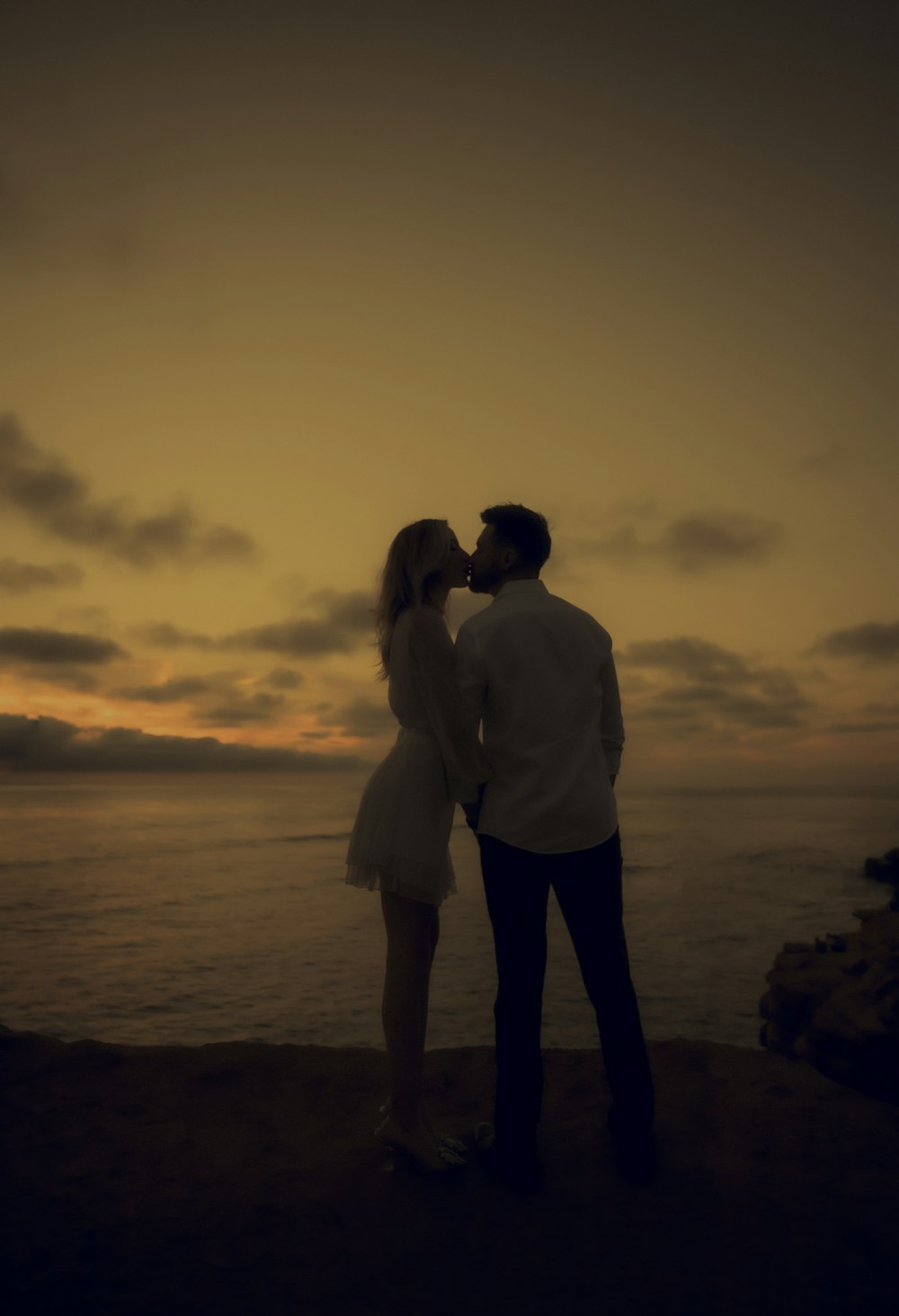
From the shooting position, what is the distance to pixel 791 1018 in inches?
334

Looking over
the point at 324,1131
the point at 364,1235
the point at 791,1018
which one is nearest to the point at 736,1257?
the point at 364,1235

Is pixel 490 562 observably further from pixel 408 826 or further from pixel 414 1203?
pixel 414 1203

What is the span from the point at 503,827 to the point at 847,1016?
4.15 metres

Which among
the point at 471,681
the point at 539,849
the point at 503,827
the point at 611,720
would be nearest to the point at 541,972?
the point at 539,849

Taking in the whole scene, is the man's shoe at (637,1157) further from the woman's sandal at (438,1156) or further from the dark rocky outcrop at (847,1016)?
the dark rocky outcrop at (847,1016)

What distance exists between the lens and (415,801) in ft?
11.2

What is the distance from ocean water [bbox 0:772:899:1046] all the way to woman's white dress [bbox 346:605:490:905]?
903 cm

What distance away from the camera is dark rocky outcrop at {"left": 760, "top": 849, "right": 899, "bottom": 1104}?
5594 millimetres

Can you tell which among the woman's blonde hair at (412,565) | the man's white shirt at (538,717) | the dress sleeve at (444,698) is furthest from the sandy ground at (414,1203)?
the woman's blonde hair at (412,565)

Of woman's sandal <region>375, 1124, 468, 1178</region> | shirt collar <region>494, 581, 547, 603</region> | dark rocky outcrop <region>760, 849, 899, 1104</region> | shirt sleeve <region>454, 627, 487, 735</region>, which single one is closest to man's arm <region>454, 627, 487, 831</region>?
shirt sleeve <region>454, 627, 487, 735</region>

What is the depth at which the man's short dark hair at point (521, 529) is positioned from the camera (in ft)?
11.7

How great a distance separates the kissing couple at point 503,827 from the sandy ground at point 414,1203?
10.2 inches

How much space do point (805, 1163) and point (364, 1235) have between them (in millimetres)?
1839

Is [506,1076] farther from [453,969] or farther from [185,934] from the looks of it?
[185,934]
